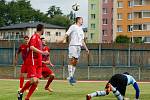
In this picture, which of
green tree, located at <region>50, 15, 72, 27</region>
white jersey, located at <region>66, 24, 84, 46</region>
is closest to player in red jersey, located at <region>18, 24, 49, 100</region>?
white jersey, located at <region>66, 24, 84, 46</region>

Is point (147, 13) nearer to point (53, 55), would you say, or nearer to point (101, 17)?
point (101, 17)

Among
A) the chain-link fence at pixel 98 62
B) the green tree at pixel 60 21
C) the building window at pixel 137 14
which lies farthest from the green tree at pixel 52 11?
the chain-link fence at pixel 98 62

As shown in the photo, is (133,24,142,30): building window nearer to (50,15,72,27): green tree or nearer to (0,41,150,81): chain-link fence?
(50,15,72,27): green tree

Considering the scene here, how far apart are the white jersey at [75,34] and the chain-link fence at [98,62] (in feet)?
80.1

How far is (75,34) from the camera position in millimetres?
18047

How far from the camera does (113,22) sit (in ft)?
403

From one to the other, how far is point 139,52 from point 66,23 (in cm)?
12579

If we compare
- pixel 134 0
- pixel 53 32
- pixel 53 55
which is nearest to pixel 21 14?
pixel 53 32

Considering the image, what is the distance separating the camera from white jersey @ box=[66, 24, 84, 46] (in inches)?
709

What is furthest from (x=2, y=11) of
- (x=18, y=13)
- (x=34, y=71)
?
(x=34, y=71)

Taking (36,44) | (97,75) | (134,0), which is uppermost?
(134,0)

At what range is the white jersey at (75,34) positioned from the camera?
18.0m

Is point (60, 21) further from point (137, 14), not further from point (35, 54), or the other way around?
point (35, 54)

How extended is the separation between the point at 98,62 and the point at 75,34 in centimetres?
2725
